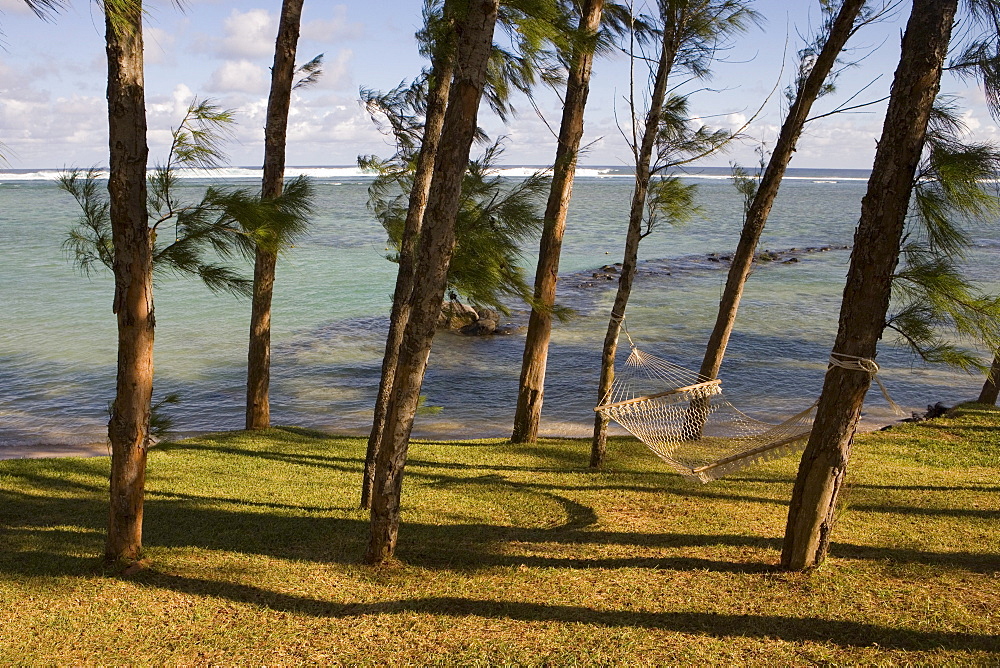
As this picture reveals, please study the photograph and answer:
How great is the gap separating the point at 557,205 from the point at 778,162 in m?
1.99

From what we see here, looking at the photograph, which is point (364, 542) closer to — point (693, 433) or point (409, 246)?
point (409, 246)

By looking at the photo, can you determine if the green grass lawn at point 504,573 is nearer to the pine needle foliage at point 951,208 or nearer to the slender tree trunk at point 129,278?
the slender tree trunk at point 129,278

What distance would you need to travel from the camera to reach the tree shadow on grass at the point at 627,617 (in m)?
3.38

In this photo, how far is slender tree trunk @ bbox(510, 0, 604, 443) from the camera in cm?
682

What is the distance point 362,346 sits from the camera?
49.8ft

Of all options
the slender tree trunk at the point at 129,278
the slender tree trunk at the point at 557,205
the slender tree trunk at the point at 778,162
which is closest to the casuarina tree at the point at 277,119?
the slender tree trunk at the point at 557,205

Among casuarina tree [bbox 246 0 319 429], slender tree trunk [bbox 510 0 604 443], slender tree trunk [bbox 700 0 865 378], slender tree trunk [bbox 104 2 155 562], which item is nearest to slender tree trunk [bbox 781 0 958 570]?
slender tree trunk [bbox 700 0 865 378]

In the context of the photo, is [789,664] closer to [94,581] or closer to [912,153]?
[912,153]

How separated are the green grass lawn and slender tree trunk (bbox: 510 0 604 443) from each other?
149cm

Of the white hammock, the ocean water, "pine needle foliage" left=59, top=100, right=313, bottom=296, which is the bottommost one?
the ocean water

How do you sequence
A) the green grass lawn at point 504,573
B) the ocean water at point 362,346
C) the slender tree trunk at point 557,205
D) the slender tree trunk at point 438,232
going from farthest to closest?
1. the ocean water at point 362,346
2. the slender tree trunk at point 557,205
3. the slender tree trunk at point 438,232
4. the green grass lawn at point 504,573

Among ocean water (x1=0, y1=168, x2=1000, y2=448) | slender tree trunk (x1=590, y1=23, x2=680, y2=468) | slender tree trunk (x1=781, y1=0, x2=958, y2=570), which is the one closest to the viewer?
slender tree trunk (x1=781, y1=0, x2=958, y2=570)

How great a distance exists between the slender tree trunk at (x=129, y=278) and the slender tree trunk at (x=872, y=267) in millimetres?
3492

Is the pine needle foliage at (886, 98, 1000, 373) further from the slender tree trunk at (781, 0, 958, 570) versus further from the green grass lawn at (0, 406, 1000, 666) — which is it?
the green grass lawn at (0, 406, 1000, 666)
